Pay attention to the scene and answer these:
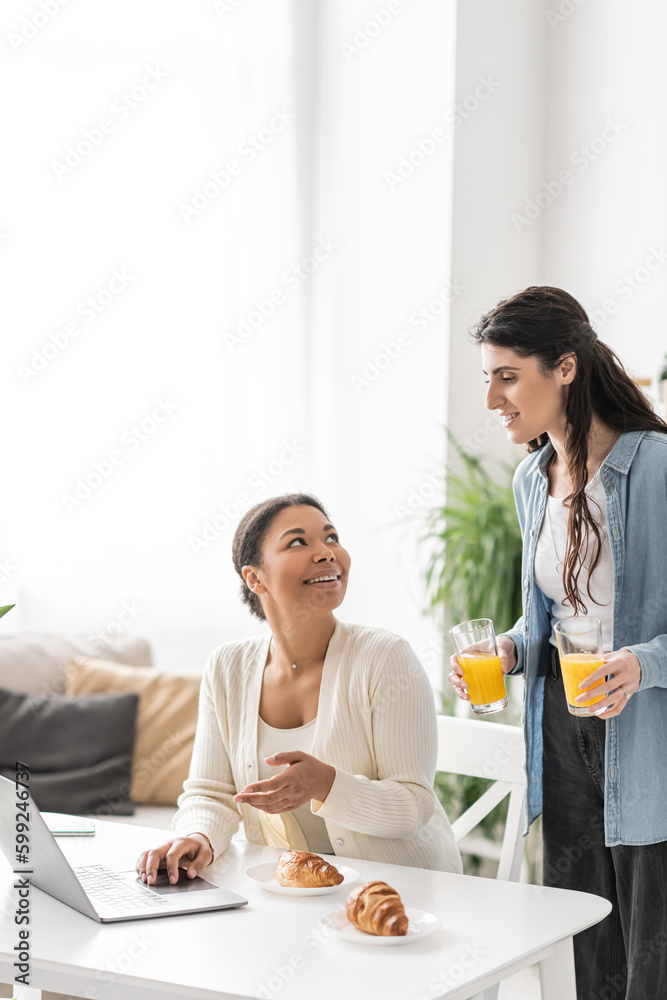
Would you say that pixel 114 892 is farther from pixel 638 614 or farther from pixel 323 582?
pixel 638 614

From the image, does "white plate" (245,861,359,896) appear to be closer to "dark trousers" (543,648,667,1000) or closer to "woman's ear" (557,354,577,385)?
"dark trousers" (543,648,667,1000)

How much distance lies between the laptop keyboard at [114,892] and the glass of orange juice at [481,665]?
607 millimetres

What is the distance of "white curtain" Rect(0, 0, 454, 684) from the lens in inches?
132

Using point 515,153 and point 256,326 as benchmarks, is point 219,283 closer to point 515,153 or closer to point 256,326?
point 256,326

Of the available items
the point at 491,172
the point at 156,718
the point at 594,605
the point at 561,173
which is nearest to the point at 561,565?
the point at 594,605

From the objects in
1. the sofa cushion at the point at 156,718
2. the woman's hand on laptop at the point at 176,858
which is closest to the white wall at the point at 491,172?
the sofa cushion at the point at 156,718

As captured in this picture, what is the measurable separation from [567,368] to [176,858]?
3.29 feet

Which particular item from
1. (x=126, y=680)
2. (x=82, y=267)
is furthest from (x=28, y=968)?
(x=82, y=267)

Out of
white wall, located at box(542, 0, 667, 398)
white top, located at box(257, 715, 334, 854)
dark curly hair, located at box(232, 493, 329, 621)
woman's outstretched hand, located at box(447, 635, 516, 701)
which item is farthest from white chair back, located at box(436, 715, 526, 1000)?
white wall, located at box(542, 0, 667, 398)

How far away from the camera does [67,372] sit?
3.40m

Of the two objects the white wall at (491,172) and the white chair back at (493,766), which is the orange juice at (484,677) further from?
the white wall at (491,172)

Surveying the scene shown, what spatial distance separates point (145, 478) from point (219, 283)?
734 mm

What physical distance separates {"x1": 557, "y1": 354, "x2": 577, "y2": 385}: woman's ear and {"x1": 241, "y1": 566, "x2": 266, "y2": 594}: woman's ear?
0.67 m

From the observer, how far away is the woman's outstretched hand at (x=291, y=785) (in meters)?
1.51
